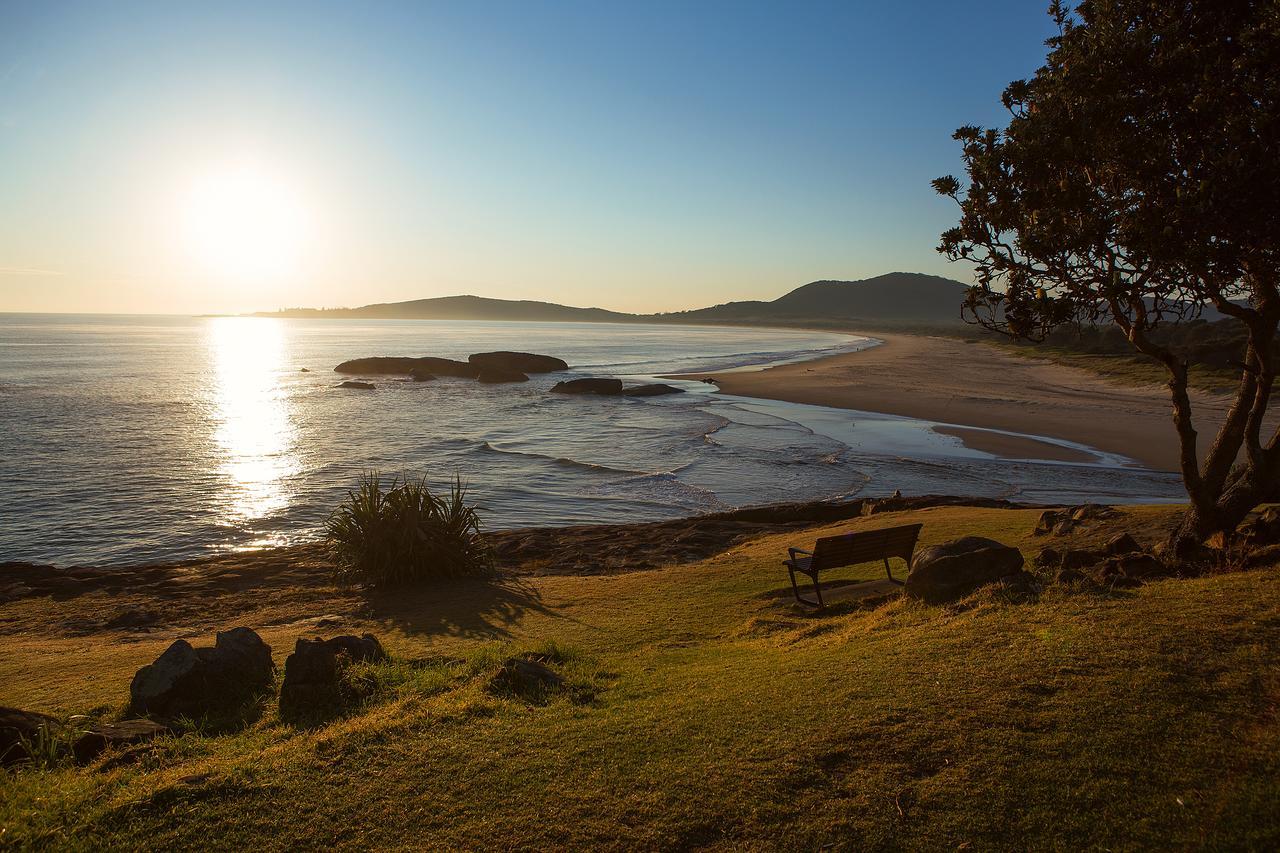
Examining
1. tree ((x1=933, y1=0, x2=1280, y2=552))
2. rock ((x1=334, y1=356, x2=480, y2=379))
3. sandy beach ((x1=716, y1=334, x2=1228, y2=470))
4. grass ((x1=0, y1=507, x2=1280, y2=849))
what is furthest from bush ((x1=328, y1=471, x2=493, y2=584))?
rock ((x1=334, y1=356, x2=480, y2=379))

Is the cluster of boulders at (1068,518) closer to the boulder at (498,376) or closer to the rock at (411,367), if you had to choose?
the boulder at (498,376)

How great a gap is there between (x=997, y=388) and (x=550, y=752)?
44.0m

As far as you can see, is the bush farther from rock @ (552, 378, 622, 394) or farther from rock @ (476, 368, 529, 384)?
rock @ (476, 368, 529, 384)

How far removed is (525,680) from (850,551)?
4.82m

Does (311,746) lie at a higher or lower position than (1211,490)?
lower

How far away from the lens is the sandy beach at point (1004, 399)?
86.2ft

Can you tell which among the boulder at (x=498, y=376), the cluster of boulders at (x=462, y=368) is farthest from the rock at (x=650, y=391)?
→ the cluster of boulders at (x=462, y=368)

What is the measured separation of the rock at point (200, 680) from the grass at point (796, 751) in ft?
2.15

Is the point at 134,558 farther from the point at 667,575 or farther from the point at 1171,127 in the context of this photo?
the point at 1171,127

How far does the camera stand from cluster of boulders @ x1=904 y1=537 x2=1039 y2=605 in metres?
7.76

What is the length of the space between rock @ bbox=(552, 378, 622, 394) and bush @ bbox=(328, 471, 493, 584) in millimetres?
32848

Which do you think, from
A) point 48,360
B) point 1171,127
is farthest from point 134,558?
point 48,360

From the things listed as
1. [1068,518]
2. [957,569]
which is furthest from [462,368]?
[957,569]

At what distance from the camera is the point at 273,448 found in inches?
1120
